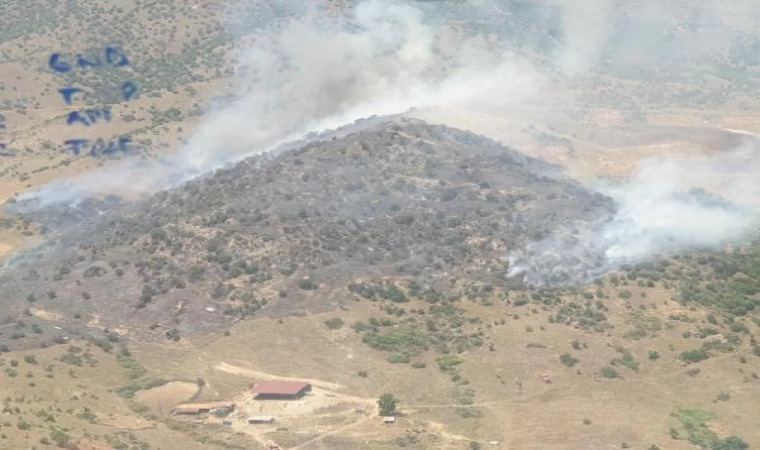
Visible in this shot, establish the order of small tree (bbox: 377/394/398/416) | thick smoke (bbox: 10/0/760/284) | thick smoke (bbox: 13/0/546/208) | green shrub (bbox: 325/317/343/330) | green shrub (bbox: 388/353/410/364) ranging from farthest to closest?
thick smoke (bbox: 13/0/546/208) → thick smoke (bbox: 10/0/760/284) → green shrub (bbox: 325/317/343/330) → green shrub (bbox: 388/353/410/364) → small tree (bbox: 377/394/398/416)

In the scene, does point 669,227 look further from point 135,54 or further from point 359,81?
point 135,54

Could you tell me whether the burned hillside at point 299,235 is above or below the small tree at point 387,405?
above

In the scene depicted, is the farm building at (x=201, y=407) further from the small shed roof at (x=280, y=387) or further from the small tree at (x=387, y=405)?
the small tree at (x=387, y=405)

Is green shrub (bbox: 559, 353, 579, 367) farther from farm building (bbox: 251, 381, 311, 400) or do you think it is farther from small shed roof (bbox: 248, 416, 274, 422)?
small shed roof (bbox: 248, 416, 274, 422)

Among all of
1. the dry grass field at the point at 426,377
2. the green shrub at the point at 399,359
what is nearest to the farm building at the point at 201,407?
the dry grass field at the point at 426,377

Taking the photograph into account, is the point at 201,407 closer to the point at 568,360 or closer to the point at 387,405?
the point at 387,405

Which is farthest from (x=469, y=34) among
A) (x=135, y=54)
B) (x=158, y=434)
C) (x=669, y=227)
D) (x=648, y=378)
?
(x=158, y=434)

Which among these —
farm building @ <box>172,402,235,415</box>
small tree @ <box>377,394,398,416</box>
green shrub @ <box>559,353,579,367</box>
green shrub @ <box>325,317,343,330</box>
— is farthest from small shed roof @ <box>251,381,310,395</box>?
green shrub @ <box>559,353,579,367</box>
